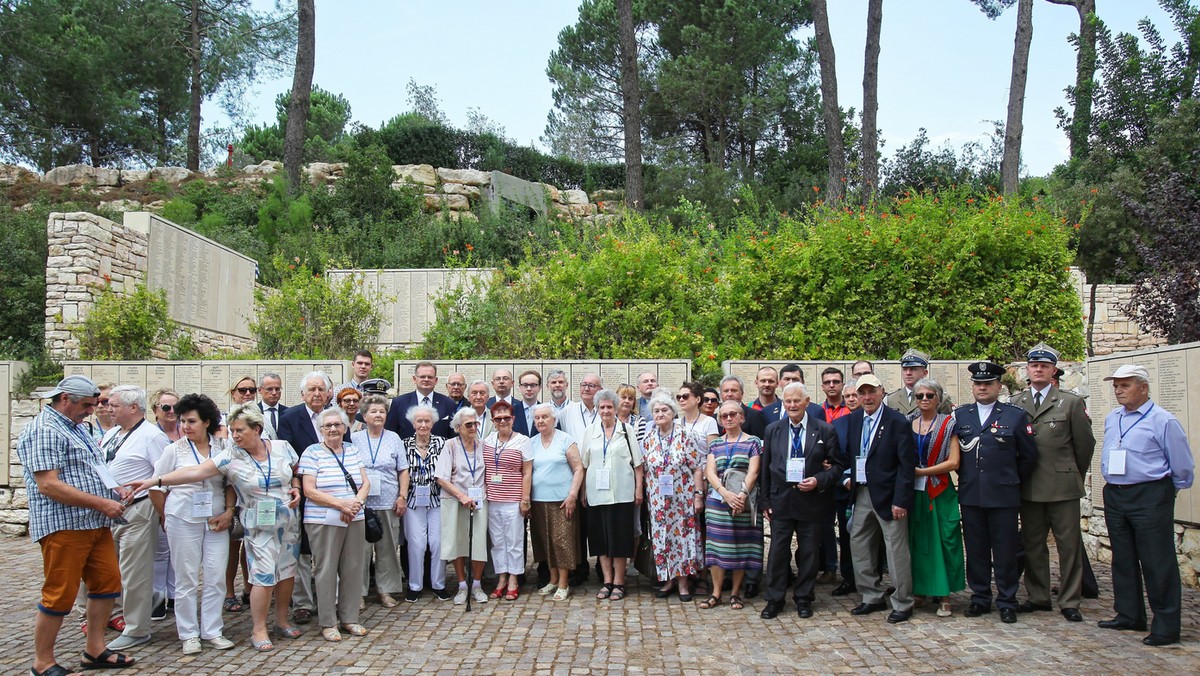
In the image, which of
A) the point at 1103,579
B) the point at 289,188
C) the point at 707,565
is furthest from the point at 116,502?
the point at 289,188

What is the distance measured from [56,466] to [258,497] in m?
1.15

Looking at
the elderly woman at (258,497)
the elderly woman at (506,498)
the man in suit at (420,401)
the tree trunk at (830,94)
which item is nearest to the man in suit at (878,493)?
the elderly woman at (506,498)

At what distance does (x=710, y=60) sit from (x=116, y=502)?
23.3 meters

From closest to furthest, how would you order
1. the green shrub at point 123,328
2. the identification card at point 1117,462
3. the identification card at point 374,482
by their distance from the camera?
1. the identification card at point 1117,462
2. the identification card at point 374,482
3. the green shrub at point 123,328

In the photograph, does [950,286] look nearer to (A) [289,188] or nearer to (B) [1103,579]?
(B) [1103,579]

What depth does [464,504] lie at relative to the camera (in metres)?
6.77

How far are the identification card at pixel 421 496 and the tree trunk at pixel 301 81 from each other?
652 inches

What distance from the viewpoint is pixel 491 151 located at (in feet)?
84.9

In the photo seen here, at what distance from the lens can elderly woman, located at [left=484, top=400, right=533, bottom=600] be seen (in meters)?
6.86

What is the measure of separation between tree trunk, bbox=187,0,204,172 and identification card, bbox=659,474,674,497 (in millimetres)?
23718

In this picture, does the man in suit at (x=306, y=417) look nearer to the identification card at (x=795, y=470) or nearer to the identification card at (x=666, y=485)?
the identification card at (x=666, y=485)

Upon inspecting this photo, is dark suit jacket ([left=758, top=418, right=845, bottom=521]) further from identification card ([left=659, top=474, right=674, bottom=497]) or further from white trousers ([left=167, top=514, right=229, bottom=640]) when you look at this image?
white trousers ([left=167, top=514, right=229, bottom=640])

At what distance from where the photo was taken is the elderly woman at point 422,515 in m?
6.81

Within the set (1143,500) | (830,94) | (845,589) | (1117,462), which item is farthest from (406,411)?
(830,94)
